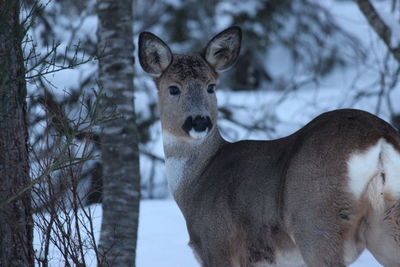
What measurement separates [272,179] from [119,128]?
6.88 feet

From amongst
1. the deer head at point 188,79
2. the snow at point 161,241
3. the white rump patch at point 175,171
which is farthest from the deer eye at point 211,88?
the snow at point 161,241

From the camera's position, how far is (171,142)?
18.7 ft

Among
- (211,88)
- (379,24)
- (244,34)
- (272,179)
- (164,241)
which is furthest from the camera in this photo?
(244,34)

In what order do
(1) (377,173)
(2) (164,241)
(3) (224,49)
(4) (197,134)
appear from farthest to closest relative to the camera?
(2) (164,241), (3) (224,49), (4) (197,134), (1) (377,173)

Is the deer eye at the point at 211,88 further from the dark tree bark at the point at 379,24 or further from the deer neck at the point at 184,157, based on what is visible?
the dark tree bark at the point at 379,24

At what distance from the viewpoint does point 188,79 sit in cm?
555

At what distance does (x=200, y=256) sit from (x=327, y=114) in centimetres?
132

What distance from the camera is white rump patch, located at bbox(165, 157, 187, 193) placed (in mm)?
5680

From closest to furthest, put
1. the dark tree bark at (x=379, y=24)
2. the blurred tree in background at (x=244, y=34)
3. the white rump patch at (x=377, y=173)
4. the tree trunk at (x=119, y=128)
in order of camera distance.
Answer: the white rump patch at (x=377, y=173)
the tree trunk at (x=119, y=128)
the dark tree bark at (x=379, y=24)
the blurred tree in background at (x=244, y=34)

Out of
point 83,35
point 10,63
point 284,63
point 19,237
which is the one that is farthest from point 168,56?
point 284,63

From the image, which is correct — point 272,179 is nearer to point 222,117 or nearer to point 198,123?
point 198,123

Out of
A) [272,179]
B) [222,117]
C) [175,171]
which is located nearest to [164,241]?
[175,171]

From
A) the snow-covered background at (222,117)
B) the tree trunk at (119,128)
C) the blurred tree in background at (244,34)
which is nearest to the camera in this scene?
the tree trunk at (119,128)

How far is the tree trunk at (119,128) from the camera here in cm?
638
